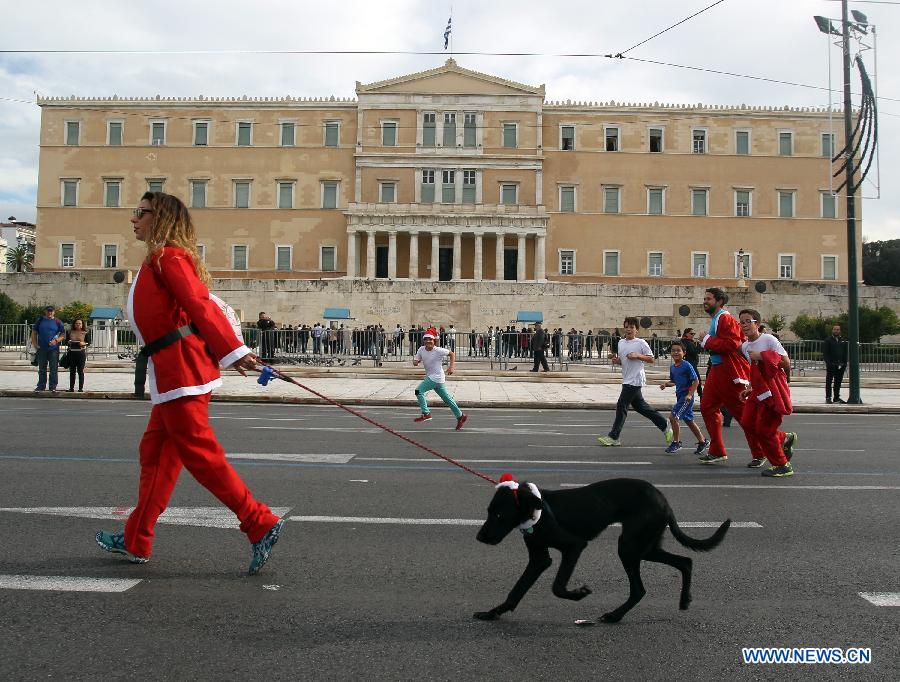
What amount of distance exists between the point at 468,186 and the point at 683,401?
53905 millimetres

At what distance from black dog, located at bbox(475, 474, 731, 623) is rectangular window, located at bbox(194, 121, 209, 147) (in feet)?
216

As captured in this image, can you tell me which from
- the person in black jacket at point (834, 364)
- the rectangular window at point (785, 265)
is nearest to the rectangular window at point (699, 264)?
the rectangular window at point (785, 265)

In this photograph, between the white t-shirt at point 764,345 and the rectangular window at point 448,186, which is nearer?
the white t-shirt at point 764,345

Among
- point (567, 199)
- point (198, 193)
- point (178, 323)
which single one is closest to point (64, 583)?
point (178, 323)

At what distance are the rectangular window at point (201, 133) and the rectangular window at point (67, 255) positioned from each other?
42.7ft

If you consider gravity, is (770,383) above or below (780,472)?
above

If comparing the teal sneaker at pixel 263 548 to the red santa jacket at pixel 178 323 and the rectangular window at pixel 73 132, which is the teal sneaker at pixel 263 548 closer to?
the red santa jacket at pixel 178 323

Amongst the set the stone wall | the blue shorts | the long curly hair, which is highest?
the stone wall

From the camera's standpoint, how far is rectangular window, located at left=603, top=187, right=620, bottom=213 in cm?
6419

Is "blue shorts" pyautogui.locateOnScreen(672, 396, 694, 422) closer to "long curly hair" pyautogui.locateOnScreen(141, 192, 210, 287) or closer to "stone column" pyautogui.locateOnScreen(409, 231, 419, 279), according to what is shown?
"long curly hair" pyautogui.locateOnScreen(141, 192, 210, 287)

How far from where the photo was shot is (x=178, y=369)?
4695 mm

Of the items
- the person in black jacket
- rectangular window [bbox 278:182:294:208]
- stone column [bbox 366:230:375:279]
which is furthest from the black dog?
rectangular window [bbox 278:182:294:208]

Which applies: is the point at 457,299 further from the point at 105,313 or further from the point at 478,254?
the point at 105,313

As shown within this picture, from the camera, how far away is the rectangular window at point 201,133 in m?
64.6
